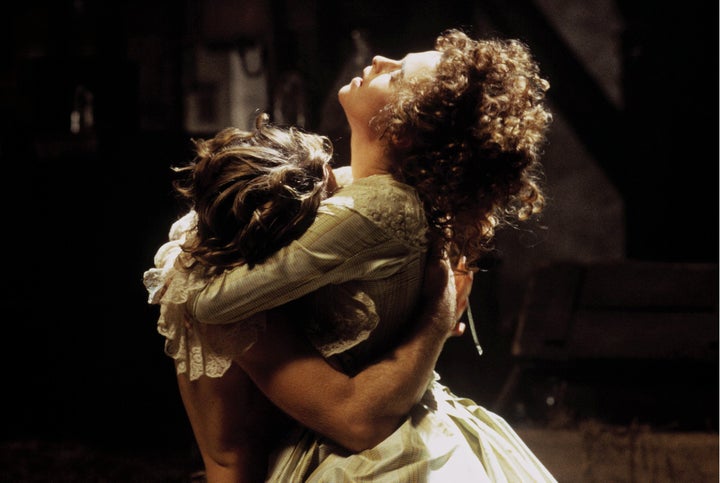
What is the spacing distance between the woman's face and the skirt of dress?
63 centimetres

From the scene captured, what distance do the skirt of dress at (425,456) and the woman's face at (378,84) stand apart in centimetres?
63

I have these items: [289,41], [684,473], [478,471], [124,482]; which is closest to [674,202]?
[684,473]

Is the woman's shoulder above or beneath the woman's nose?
beneath

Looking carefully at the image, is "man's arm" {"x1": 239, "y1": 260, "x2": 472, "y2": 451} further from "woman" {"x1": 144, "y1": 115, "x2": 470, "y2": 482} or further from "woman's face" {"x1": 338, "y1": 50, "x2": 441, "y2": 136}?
"woman's face" {"x1": 338, "y1": 50, "x2": 441, "y2": 136}

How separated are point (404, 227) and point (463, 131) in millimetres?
243

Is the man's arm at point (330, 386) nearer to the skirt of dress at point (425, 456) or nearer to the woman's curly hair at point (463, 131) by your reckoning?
the skirt of dress at point (425, 456)

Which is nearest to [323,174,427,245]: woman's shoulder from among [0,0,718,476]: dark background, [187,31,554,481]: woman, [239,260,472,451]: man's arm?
[187,31,554,481]: woman

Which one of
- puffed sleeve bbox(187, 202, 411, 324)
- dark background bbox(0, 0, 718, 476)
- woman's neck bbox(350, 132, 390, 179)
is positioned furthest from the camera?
dark background bbox(0, 0, 718, 476)

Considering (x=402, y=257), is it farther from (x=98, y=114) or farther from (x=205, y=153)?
(x=98, y=114)

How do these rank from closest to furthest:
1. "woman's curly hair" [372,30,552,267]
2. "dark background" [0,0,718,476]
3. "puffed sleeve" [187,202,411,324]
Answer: "puffed sleeve" [187,202,411,324], "woman's curly hair" [372,30,552,267], "dark background" [0,0,718,476]

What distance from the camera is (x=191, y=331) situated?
1.63 meters

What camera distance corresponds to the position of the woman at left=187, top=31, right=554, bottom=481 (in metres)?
1.56

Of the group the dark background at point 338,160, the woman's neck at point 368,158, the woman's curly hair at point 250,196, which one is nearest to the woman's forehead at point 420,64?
the woman's neck at point 368,158

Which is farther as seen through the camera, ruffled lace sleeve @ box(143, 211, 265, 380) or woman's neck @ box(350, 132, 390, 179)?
woman's neck @ box(350, 132, 390, 179)
